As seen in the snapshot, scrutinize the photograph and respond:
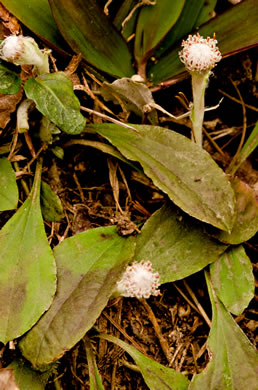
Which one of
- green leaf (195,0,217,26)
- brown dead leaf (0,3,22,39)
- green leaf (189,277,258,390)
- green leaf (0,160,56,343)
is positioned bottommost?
green leaf (189,277,258,390)

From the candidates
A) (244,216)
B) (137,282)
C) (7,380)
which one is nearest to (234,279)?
(244,216)

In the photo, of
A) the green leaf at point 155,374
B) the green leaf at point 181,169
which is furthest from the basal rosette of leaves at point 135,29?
the green leaf at point 155,374

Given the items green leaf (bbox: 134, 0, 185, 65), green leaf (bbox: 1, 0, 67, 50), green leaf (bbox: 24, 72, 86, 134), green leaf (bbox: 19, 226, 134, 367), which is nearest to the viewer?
green leaf (bbox: 19, 226, 134, 367)

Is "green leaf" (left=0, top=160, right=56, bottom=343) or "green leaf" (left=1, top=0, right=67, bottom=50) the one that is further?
"green leaf" (left=1, top=0, right=67, bottom=50)

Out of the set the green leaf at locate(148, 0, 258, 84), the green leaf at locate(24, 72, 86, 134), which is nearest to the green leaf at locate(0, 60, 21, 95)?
the green leaf at locate(24, 72, 86, 134)

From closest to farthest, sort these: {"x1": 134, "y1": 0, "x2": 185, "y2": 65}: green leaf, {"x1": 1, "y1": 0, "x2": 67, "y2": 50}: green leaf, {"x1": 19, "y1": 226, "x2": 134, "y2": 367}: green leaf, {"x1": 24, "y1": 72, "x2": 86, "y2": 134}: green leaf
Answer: {"x1": 19, "y1": 226, "x2": 134, "y2": 367}: green leaf
{"x1": 24, "y1": 72, "x2": 86, "y2": 134}: green leaf
{"x1": 1, "y1": 0, "x2": 67, "y2": 50}: green leaf
{"x1": 134, "y1": 0, "x2": 185, "y2": 65}: green leaf

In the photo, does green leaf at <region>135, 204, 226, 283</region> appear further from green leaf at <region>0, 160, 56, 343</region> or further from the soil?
green leaf at <region>0, 160, 56, 343</region>

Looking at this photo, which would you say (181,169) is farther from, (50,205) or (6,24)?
(6,24)

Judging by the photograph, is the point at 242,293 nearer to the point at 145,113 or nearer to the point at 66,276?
the point at 66,276
